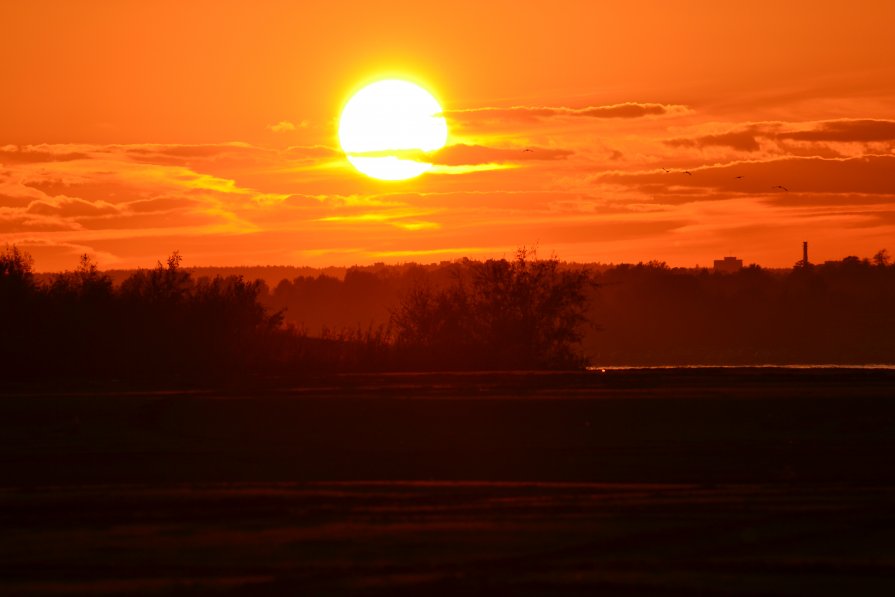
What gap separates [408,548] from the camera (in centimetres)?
1560

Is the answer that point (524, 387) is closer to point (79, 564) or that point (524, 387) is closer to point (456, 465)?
point (456, 465)

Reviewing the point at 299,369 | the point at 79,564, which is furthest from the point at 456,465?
the point at 299,369

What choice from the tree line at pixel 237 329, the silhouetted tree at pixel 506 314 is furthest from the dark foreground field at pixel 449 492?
the silhouetted tree at pixel 506 314

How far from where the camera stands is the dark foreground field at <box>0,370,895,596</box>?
46.9 ft

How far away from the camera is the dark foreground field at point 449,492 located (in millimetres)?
14289

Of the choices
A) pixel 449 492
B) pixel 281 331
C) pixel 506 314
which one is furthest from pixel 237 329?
pixel 449 492

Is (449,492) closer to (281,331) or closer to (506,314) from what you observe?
(281,331)

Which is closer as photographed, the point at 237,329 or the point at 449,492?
the point at 449,492

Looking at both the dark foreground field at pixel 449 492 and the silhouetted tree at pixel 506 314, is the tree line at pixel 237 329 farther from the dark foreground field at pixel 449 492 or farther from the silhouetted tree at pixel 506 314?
the dark foreground field at pixel 449 492

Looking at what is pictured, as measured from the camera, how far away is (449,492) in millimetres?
20031

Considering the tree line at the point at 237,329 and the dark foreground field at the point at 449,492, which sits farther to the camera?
the tree line at the point at 237,329

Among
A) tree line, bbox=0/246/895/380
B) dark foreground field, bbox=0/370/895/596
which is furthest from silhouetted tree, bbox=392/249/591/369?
dark foreground field, bbox=0/370/895/596

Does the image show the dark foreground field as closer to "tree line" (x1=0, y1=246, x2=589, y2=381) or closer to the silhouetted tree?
"tree line" (x1=0, y1=246, x2=589, y2=381)

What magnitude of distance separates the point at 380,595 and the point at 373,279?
5695 inches
